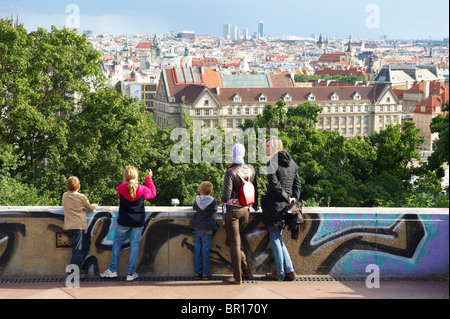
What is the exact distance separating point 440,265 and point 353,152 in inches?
1164

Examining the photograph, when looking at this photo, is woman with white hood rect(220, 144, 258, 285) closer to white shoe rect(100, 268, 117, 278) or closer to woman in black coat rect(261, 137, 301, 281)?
woman in black coat rect(261, 137, 301, 281)

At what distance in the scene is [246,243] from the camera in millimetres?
6715

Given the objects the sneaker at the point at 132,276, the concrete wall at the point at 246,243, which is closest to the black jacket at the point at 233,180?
the concrete wall at the point at 246,243

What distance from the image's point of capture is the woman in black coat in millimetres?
6309

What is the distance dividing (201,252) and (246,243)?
0.50m

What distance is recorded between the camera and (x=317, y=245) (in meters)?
6.65

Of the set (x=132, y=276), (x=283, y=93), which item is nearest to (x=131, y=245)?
(x=132, y=276)

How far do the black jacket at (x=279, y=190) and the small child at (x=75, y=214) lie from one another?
180 centimetres

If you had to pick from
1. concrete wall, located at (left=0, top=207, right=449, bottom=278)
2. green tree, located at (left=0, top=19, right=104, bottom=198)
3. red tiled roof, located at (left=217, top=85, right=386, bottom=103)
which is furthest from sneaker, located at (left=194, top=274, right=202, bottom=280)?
red tiled roof, located at (left=217, top=85, right=386, bottom=103)

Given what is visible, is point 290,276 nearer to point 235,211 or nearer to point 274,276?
point 274,276

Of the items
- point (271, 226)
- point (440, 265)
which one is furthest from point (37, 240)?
point (440, 265)

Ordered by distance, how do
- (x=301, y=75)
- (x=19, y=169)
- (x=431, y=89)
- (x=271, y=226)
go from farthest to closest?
(x=301, y=75) → (x=431, y=89) → (x=19, y=169) → (x=271, y=226)

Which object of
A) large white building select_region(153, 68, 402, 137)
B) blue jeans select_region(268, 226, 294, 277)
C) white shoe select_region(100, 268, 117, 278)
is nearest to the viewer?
blue jeans select_region(268, 226, 294, 277)
